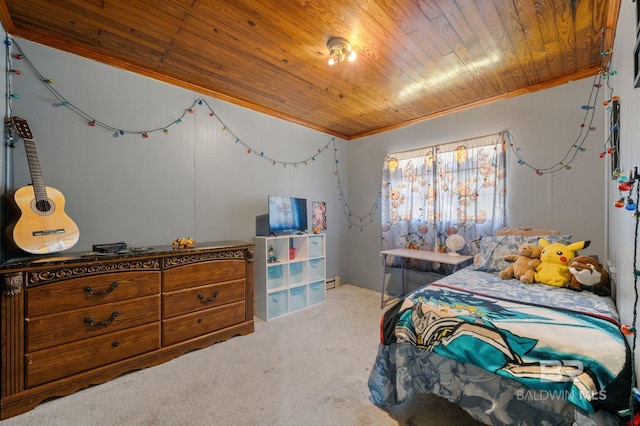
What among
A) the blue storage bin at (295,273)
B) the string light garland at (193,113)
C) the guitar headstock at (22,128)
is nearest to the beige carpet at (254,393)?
the blue storage bin at (295,273)

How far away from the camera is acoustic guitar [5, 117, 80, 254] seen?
5.51 ft

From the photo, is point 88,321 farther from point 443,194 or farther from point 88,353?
point 443,194

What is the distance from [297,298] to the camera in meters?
3.25

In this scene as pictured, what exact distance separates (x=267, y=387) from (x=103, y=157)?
231 centimetres

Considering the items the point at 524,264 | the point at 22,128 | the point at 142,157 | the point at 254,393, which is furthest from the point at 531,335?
the point at 22,128

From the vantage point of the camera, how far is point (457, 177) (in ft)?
10.4

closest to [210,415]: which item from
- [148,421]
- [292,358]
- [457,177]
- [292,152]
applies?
[148,421]

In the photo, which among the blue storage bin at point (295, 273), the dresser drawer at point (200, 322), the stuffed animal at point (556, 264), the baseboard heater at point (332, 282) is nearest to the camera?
the stuffed animal at point (556, 264)

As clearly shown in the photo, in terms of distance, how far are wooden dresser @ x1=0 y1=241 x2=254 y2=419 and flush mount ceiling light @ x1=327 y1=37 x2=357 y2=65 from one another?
191 cm

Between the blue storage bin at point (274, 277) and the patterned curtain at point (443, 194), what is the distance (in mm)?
1622

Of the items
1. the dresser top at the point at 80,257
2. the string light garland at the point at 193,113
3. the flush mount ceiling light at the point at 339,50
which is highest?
the flush mount ceiling light at the point at 339,50

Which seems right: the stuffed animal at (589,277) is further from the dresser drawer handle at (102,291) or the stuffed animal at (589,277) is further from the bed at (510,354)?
the dresser drawer handle at (102,291)

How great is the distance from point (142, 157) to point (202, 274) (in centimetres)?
124

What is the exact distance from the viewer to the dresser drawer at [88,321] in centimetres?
161
